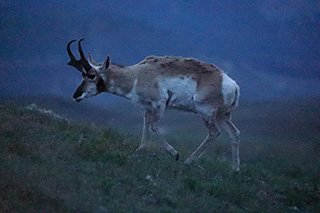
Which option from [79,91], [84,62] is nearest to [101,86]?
[79,91]

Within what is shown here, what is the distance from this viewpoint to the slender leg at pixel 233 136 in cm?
930

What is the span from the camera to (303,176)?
1096cm

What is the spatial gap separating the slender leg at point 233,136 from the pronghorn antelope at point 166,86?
0.68 m

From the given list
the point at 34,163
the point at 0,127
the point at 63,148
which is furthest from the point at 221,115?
the point at 0,127

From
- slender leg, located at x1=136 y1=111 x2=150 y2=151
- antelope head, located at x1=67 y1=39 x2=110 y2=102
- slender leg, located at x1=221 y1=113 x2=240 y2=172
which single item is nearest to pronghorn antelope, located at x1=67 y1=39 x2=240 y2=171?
antelope head, located at x1=67 y1=39 x2=110 y2=102

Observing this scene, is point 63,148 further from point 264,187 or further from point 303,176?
point 303,176

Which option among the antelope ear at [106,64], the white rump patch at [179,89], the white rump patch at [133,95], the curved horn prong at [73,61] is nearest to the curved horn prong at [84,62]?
the curved horn prong at [73,61]

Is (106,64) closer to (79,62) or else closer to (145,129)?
(79,62)

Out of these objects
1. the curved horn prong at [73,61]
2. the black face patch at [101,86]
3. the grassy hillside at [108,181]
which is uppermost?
the curved horn prong at [73,61]

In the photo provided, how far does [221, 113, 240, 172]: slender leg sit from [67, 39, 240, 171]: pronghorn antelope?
68 cm

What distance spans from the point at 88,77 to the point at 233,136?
483cm

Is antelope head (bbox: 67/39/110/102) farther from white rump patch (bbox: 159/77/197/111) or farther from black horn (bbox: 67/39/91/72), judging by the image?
white rump patch (bbox: 159/77/197/111)

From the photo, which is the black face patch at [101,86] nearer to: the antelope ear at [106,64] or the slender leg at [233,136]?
the antelope ear at [106,64]

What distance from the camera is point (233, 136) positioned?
9430mm
